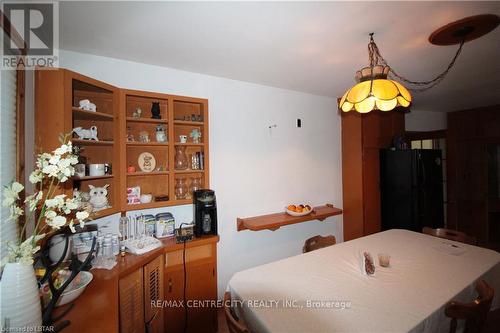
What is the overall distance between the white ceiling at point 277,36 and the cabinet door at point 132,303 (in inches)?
62.4

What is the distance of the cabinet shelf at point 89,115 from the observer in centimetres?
154

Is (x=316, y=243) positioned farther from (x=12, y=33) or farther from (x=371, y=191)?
(x=12, y=33)

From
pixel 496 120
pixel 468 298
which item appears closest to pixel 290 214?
pixel 468 298

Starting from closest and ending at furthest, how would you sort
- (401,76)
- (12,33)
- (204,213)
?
(12,33) < (204,213) < (401,76)

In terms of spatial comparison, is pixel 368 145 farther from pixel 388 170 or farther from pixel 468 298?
pixel 468 298

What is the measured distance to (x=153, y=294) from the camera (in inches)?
63.7

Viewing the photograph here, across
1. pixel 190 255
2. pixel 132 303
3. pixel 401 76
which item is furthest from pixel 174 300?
pixel 401 76

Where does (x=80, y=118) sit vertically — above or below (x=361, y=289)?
above

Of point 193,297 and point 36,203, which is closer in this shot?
point 36,203

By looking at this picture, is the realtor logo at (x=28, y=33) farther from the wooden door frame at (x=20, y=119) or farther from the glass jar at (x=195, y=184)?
the glass jar at (x=195, y=184)

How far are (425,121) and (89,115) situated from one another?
5129mm

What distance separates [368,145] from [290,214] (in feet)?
4.85

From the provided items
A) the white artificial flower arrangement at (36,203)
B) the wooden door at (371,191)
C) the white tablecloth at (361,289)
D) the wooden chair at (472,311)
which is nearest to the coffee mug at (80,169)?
the white artificial flower arrangement at (36,203)

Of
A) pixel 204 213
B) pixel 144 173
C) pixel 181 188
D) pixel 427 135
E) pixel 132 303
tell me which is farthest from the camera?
pixel 427 135
